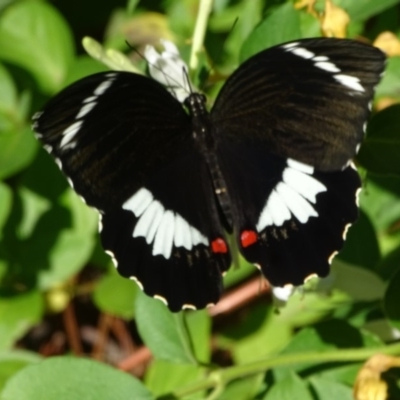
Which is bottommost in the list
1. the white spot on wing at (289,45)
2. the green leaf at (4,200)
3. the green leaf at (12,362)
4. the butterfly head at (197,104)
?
the green leaf at (12,362)

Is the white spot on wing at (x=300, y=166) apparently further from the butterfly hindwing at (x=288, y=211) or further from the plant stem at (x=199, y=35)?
the plant stem at (x=199, y=35)

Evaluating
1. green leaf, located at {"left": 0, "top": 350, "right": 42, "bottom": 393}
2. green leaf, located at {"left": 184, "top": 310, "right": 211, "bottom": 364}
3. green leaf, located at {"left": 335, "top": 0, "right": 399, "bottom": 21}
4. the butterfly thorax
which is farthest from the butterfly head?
green leaf, located at {"left": 0, "top": 350, "right": 42, "bottom": 393}

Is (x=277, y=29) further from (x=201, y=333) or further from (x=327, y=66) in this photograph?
(x=201, y=333)

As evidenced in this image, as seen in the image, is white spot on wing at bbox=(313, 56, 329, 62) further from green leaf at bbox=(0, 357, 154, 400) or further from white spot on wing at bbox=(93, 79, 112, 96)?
green leaf at bbox=(0, 357, 154, 400)

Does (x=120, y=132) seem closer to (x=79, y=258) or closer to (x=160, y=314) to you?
(x=160, y=314)

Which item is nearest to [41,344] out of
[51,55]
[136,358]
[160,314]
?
[136,358]

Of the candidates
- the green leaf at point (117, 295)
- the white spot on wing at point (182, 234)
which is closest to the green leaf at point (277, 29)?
the white spot on wing at point (182, 234)

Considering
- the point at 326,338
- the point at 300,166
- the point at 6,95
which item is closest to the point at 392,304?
the point at 326,338
